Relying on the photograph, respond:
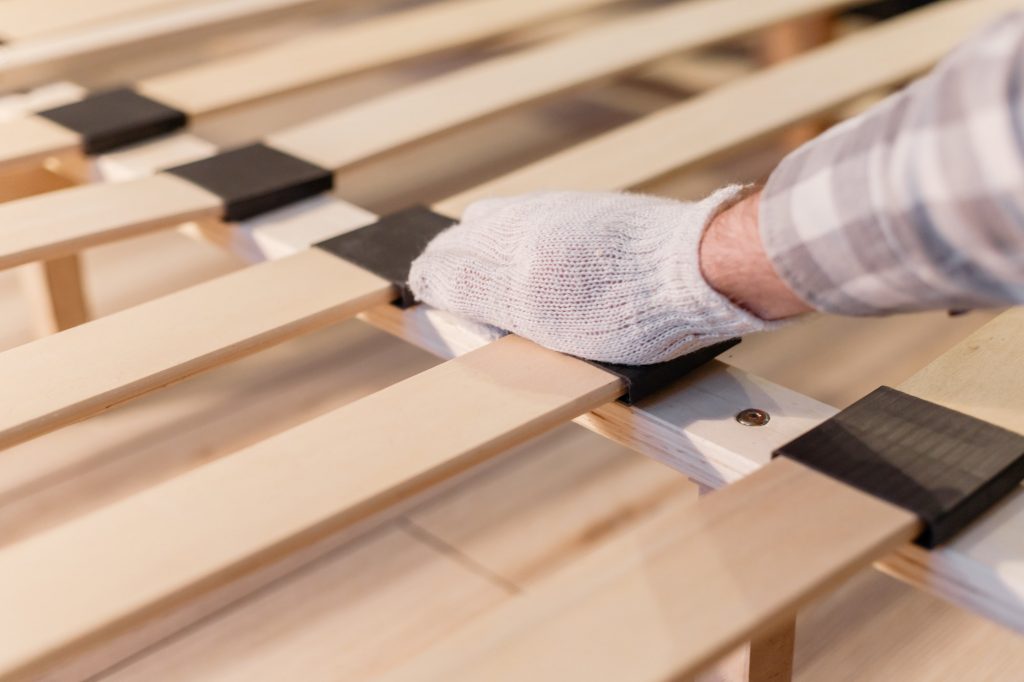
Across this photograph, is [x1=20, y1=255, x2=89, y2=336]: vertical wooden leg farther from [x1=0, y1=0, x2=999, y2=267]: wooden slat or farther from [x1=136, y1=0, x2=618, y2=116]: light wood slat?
[x1=136, y1=0, x2=618, y2=116]: light wood slat

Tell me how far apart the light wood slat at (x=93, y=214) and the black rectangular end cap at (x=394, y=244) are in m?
0.12

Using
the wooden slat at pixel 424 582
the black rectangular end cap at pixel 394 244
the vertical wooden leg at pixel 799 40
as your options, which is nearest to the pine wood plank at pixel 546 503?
the wooden slat at pixel 424 582

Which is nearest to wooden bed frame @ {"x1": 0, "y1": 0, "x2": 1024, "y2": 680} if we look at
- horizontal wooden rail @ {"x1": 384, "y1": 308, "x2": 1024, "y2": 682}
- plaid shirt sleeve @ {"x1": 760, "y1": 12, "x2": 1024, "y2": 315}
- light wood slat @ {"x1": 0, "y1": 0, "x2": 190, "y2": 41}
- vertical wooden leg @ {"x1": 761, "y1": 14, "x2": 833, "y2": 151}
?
horizontal wooden rail @ {"x1": 384, "y1": 308, "x2": 1024, "y2": 682}

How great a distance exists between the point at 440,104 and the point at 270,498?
1.97ft

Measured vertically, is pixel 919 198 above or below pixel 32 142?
above

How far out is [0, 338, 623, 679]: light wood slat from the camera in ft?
1.70

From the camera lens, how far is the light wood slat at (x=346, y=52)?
1.12m

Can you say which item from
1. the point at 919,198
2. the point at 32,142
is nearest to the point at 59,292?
the point at 32,142

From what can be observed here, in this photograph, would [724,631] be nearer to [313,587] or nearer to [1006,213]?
[1006,213]

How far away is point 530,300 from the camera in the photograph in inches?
26.7

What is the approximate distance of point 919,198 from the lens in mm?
481

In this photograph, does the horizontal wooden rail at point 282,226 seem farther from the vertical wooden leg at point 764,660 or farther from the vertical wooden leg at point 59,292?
the vertical wooden leg at point 764,660

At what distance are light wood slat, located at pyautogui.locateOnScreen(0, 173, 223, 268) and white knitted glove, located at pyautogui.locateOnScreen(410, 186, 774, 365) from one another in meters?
0.25

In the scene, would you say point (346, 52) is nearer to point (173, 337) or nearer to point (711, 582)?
point (173, 337)
